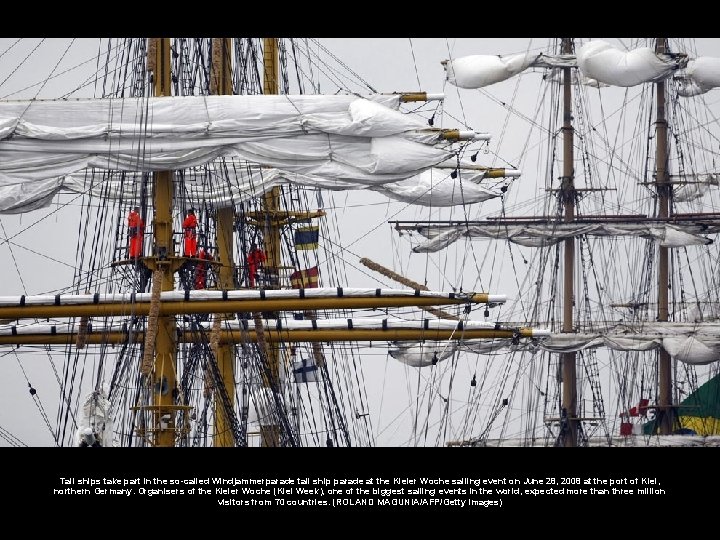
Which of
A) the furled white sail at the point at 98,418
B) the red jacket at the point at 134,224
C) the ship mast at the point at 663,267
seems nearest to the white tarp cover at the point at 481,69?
the ship mast at the point at 663,267

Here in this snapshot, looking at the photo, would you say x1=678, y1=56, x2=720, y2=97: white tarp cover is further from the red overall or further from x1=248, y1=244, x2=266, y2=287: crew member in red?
the red overall

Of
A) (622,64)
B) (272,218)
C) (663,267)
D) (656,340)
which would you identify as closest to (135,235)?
(272,218)

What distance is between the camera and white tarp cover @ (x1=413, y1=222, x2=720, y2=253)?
64.5 m

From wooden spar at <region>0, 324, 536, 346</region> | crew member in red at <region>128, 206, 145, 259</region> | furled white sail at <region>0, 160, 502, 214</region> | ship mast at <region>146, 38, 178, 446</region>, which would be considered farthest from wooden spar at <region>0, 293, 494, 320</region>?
furled white sail at <region>0, 160, 502, 214</region>

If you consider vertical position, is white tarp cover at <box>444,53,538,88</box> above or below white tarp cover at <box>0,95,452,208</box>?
above

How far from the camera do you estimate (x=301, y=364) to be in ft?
181

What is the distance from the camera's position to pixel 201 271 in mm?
49344

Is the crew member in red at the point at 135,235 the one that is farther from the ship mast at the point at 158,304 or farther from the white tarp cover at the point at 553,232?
the white tarp cover at the point at 553,232

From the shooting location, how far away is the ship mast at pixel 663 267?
214ft

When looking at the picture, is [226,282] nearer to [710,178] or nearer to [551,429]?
[551,429]

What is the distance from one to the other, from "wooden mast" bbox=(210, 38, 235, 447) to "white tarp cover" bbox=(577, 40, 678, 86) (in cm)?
1211

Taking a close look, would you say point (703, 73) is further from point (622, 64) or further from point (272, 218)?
point (272, 218)
